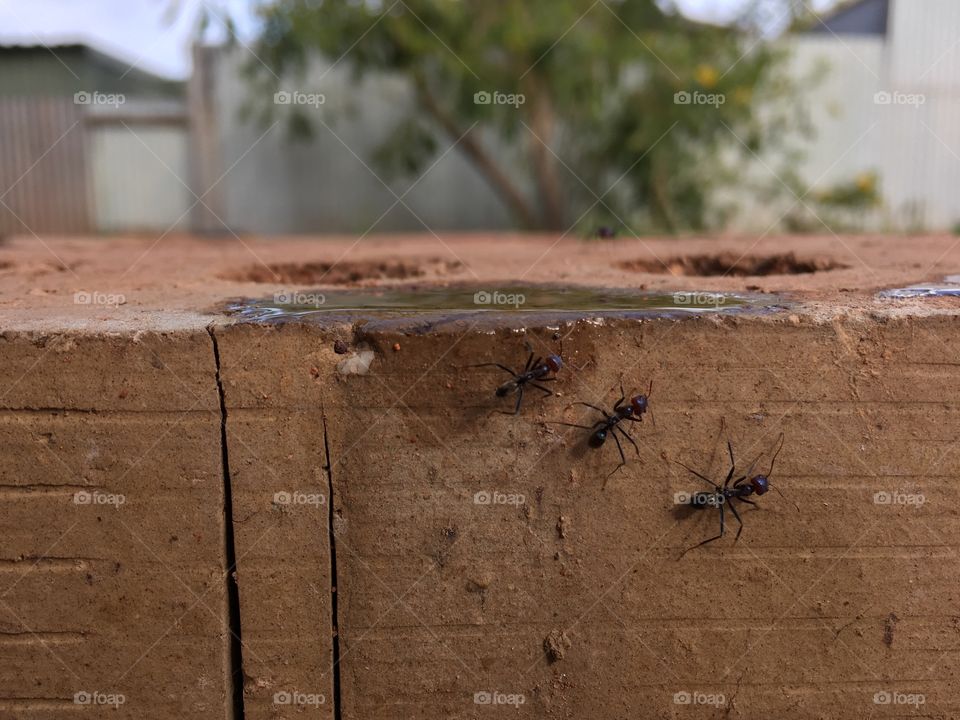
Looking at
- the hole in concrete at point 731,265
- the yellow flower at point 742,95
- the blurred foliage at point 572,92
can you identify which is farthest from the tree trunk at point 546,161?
the hole in concrete at point 731,265

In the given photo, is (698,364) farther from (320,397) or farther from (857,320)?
(320,397)

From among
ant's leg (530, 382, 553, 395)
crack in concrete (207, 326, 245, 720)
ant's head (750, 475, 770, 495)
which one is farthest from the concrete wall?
crack in concrete (207, 326, 245, 720)

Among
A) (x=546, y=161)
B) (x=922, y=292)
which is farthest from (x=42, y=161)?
(x=922, y=292)

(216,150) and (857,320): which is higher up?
(216,150)

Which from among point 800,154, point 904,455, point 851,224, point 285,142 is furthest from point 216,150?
point 904,455

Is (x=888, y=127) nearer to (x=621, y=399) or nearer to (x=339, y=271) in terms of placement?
(x=339, y=271)

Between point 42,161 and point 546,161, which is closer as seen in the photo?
point 546,161

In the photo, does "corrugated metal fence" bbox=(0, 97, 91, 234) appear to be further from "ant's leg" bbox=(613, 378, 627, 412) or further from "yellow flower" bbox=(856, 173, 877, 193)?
"ant's leg" bbox=(613, 378, 627, 412)
